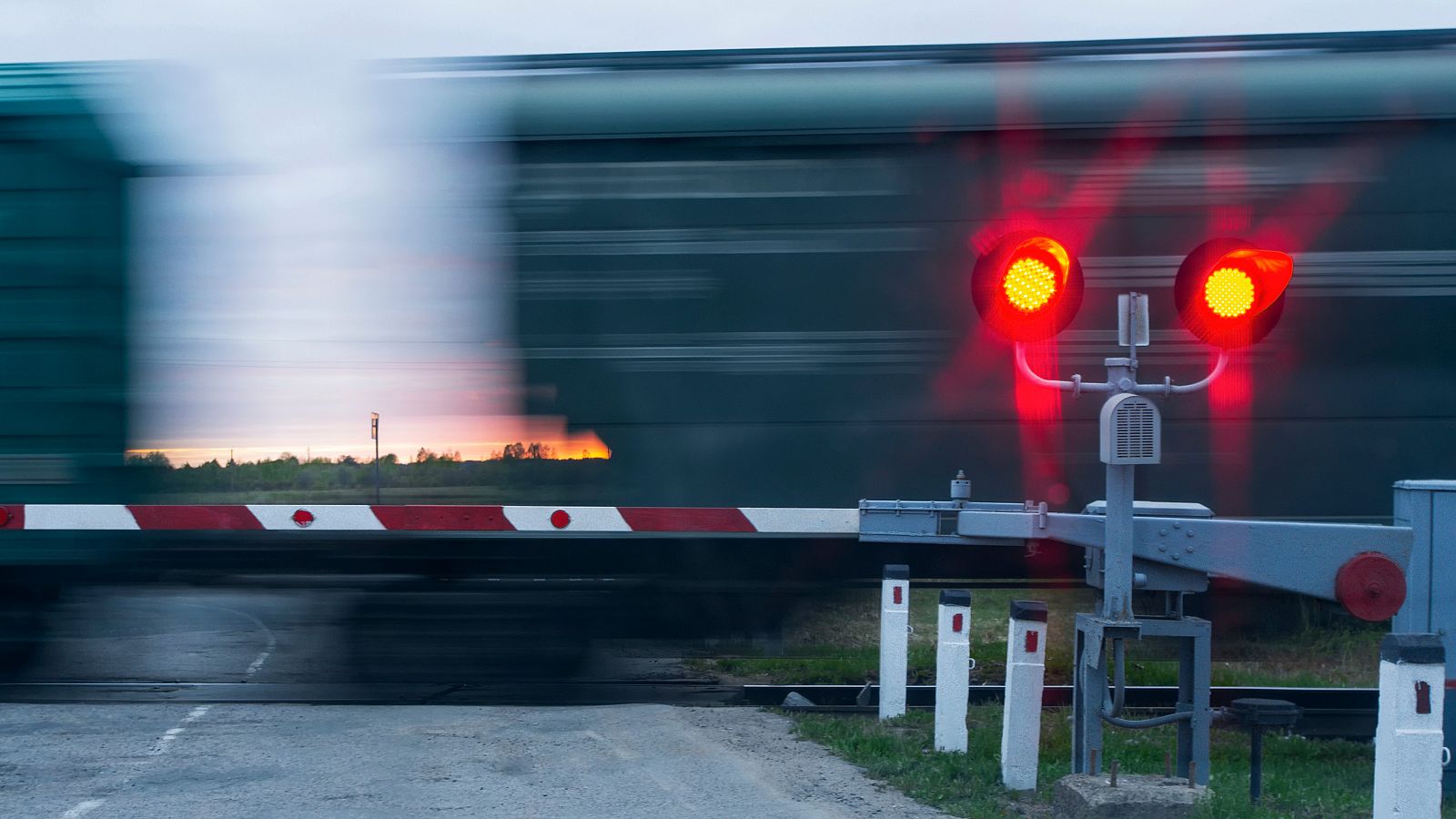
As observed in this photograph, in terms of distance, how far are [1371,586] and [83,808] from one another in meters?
5.50

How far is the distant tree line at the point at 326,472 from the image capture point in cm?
756

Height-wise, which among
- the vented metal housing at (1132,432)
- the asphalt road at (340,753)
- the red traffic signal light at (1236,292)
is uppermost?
the red traffic signal light at (1236,292)

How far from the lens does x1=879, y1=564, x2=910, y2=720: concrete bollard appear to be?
23.5 ft

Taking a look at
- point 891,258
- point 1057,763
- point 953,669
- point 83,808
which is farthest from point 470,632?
point 1057,763

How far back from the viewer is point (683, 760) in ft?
21.1

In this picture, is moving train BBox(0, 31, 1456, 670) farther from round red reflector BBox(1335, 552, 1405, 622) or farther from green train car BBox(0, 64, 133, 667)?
round red reflector BBox(1335, 552, 1405, 622)

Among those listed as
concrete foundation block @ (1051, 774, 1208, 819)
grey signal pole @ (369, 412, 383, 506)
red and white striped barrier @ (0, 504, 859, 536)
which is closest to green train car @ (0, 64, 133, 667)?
red and white striped barrier @ (0, 504, 859, 536)

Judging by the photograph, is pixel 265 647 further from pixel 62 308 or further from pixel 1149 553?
pixel 1149 553

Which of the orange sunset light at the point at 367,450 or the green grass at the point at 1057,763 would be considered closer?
the green grass at the point at 1057,763

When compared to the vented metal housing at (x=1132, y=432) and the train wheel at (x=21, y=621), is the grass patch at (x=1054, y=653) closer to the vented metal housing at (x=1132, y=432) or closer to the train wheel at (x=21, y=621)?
the vented metal housing at (x=1132, y=432)

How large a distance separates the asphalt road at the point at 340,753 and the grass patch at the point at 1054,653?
34.8 inches

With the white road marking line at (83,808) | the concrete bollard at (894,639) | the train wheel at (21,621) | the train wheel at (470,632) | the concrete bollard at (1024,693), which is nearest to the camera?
the white road marking line at (83,808)

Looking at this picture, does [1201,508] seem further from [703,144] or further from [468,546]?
[468,546]

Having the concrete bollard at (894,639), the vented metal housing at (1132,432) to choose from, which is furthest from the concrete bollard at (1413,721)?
the concrete bollard at (894,639)
